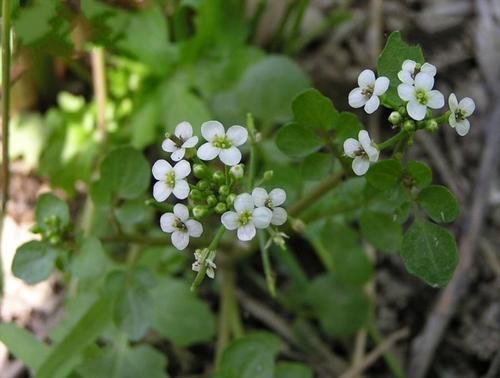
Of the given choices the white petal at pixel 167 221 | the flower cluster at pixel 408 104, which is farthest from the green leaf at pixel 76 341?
the flower cluster at pixel 408 104

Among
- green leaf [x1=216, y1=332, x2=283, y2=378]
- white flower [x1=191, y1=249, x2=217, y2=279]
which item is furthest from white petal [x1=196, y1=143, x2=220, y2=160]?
green leaf [x1=216, y1=332, x2=283, y2=378]

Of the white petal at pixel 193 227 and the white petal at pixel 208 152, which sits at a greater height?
the white petal at pixel 208 152

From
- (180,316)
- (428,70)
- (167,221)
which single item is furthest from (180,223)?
(180,316)

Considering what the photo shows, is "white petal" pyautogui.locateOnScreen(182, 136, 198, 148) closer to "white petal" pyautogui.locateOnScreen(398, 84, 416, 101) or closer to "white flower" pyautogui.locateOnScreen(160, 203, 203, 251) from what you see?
"white flower" pyautogui.locateOnScreen(160, 203, 203, 251)

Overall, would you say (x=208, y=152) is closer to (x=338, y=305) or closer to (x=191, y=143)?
(x=191, y=143)

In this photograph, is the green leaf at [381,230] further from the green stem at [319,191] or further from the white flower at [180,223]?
the white flower at [180,223]

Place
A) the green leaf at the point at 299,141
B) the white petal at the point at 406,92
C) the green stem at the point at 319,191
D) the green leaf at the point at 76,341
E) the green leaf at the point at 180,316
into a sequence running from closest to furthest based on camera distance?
the white petal at the point at 406,92 → the green leaf at the point at 299,141 → the green stem at the point at 319,191 → the green leaf at the point at 76,341 → the green leaf at the point at 180,316
